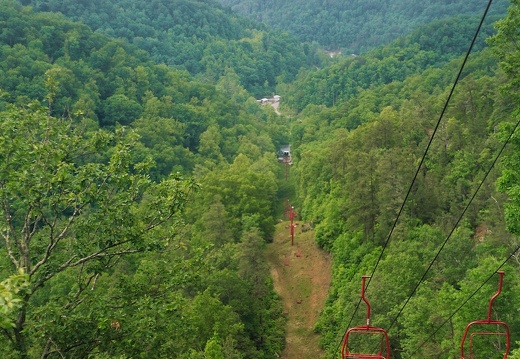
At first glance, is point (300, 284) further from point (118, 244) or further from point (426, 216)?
point (118, 244)

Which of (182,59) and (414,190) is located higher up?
(414,190)

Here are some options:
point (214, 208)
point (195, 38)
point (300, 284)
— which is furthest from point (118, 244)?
point (195, 38)

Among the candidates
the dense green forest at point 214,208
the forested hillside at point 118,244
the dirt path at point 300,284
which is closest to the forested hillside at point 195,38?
the dense green forest at point 214,208

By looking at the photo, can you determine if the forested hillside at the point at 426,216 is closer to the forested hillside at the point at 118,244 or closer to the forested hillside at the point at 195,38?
the forested hillside at the point at 118,244

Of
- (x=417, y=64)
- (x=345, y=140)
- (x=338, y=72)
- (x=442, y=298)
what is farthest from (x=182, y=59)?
(x=442, y=298)

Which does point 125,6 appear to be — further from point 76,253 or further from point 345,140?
point 76,253

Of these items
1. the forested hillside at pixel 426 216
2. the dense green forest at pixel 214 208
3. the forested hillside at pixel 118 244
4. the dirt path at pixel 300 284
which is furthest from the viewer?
the dirt path at pixel 300 284
